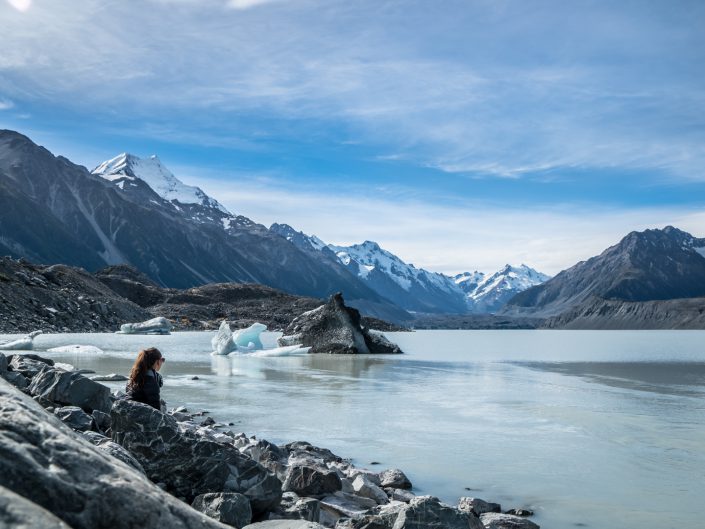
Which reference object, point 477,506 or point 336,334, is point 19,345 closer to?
point 336,334

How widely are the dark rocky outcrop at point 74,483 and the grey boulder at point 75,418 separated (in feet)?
23.1

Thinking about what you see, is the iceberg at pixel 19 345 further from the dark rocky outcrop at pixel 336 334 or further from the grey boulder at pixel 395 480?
the grey boulder at pixel 395 480

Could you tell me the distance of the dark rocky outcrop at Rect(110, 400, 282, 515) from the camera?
333 inches

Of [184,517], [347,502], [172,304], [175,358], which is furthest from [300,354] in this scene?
[172,304]

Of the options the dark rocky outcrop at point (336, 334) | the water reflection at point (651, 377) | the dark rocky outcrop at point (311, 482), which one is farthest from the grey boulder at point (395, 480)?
the dark rocky outcrop at point (336, 334)

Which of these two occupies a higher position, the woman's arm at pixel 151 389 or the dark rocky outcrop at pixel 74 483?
the dark rocky outcrop at pixel 74 483

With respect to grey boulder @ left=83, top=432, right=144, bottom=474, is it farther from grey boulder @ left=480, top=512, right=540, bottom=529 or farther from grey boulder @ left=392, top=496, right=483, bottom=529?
grey boulder @ left=480, top=512, right=540, bottom=529

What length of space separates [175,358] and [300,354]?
1128 cm

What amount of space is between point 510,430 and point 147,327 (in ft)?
274

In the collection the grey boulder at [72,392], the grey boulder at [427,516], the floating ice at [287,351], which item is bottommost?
the floating ice at [287,351]

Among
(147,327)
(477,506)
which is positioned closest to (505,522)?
(477,506)

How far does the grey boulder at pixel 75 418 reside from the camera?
11.0 metres

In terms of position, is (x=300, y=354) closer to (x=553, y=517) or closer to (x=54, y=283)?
(x=553, y=517)

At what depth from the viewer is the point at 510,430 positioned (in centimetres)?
1736
